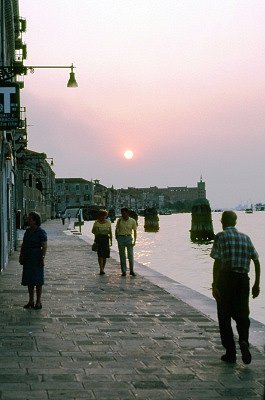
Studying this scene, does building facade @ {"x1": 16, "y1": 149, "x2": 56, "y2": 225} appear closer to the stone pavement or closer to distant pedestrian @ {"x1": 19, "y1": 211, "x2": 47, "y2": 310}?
distant pedestrian @ {"x1": 19, "y1": 211, "x2": 47, "y2": 310}

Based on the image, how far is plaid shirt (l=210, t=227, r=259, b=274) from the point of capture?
7258 mm

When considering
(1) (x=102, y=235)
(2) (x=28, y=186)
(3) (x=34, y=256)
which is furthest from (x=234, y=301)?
(2) (x=28, y=186)

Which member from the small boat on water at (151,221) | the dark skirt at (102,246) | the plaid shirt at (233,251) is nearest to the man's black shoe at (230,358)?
the plaid shirt at (233,251)

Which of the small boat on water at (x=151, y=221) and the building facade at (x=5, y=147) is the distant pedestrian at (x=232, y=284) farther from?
the small boat on water at (x=151, y=221)

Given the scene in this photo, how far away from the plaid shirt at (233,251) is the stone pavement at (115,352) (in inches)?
40.7

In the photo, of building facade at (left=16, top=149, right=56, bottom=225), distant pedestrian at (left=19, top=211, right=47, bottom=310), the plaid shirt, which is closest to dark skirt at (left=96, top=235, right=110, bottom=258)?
distant pedestrian at (left=19, top=211, right=47, bottom=310)

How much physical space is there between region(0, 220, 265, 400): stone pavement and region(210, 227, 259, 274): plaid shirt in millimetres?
1034

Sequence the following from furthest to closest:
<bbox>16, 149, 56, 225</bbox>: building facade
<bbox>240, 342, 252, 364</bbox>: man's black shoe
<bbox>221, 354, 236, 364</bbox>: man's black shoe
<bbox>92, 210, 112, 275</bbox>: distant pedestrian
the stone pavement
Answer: <bbox>16, 149, 56, 225</bbox>: building facade < <bbox>92, 210, 112, 275</bbox>: distant pedestrian < <bbox>221, 354, 236, 364</bbox>: man's black shoe < <bbox>240, 342, 252, 364</bbox>: man's black shoe < the stone pavement

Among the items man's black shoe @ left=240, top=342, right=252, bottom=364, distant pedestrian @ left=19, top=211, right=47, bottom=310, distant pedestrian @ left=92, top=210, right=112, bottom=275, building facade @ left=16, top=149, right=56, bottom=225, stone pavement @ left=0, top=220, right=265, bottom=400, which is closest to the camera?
stone pavement @ left=0, top=220, right=265, bottom=400

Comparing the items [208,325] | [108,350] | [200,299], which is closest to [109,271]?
[200,299]

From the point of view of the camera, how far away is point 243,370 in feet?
22.5

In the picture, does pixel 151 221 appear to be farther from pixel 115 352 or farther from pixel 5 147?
pixel 115 352

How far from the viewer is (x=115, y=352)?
767 cm

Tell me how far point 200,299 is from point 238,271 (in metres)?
5.55
